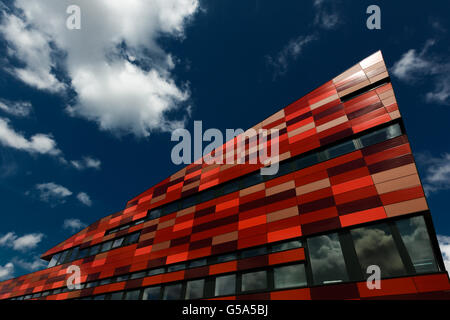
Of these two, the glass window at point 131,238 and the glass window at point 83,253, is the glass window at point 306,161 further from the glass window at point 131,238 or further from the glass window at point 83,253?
the glass window at point 83,253

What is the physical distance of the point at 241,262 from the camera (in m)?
14.4

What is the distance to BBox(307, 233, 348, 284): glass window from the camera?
1132 cm

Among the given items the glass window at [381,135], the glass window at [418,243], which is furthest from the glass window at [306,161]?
the glass window at [418,243]

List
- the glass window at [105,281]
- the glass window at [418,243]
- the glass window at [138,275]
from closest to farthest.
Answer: the glass window at [418,243], the glass window at [138,275], the glass window at [105,281]

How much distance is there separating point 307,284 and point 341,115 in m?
10.7

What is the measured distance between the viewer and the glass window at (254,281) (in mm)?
13133

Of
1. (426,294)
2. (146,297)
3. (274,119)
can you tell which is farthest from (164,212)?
(426,294)

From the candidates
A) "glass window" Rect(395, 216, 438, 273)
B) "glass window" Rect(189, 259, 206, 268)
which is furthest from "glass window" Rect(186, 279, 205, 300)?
"glass window" Rect(395, 216, 438, 273)

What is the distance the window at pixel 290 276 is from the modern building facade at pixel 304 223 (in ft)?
0.16

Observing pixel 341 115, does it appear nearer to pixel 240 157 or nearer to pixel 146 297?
pixel 240 157

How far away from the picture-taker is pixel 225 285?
14281 millimetres

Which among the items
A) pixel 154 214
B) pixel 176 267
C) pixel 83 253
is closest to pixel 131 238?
pixel 154 214

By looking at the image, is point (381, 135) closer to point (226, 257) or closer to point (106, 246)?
point (226, 257)

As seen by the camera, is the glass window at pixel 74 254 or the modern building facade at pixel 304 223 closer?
the modern building facade at pixel 304 223
